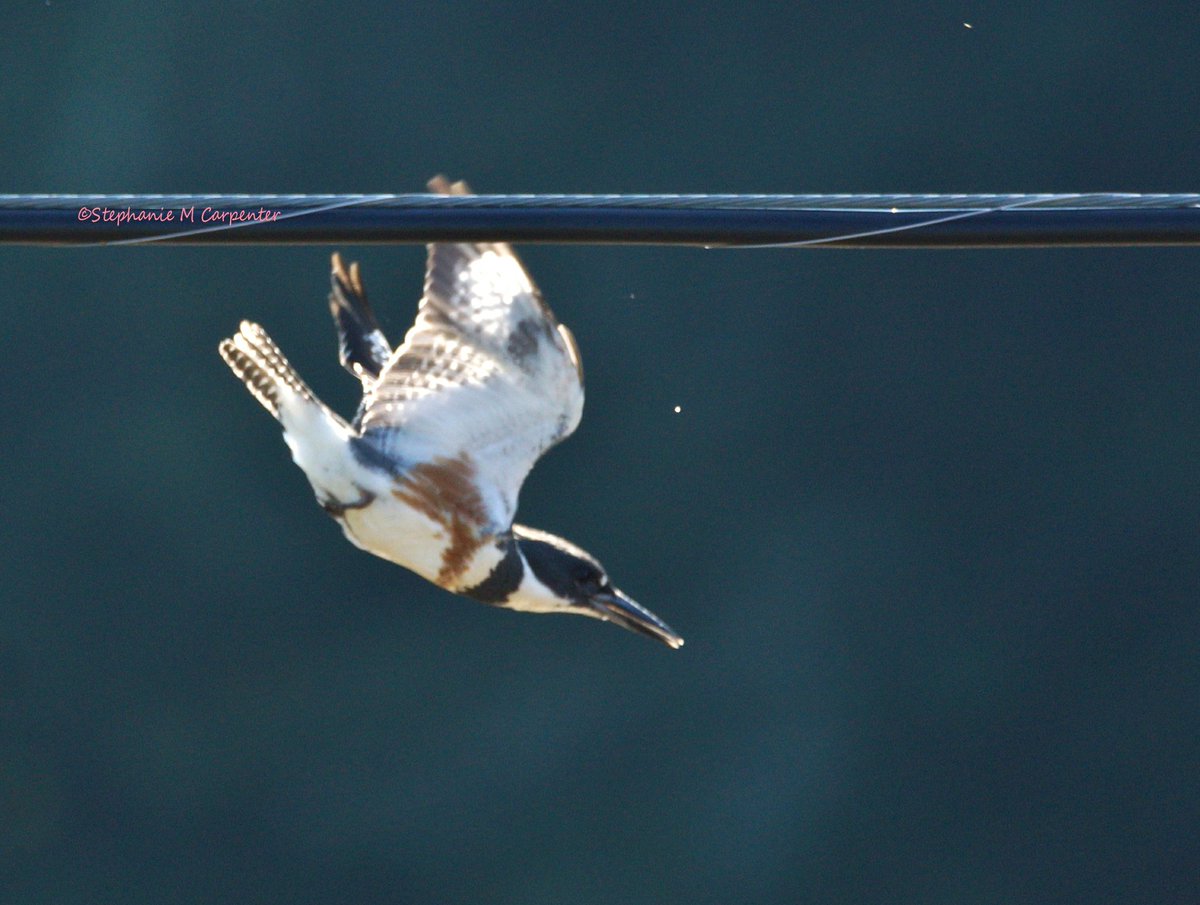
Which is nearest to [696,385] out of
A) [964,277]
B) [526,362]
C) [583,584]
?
[964,277]

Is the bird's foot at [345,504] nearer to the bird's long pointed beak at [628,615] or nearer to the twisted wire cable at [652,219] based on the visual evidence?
the bird's long pointed beak at [628,615]

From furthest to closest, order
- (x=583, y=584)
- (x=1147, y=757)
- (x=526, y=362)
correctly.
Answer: (x=1147, y=757) < (x=583, y=584) < (x=526, y=362)

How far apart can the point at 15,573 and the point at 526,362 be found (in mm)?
3424

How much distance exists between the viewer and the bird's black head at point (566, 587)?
5.41 meters

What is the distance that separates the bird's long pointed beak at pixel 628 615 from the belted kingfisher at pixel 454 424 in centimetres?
57

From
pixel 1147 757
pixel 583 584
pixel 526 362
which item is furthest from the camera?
pixel 1147 757

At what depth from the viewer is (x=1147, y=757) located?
737cm

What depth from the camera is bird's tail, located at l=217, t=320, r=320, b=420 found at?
4656 millimetres

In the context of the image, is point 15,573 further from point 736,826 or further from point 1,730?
point 736,826

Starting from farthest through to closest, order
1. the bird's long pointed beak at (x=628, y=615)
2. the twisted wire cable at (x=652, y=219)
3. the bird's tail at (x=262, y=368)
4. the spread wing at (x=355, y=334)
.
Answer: the bird's long pointed beak at (x=628, y=615) < the spread wing at (x=355, y=334) < the bird's tail at (x=262, y=368) < the twisted wire cable at (x=652, y=219)

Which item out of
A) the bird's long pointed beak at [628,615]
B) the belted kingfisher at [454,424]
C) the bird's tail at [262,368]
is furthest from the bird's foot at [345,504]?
the bird's long pointed beak at [628,615]

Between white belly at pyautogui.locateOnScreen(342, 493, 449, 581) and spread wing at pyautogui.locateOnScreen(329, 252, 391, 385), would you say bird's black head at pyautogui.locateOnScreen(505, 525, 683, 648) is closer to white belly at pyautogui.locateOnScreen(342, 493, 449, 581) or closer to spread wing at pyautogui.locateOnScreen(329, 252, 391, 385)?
white belly at pyautogui.locateOnScreen(342, 493, 449, 581)

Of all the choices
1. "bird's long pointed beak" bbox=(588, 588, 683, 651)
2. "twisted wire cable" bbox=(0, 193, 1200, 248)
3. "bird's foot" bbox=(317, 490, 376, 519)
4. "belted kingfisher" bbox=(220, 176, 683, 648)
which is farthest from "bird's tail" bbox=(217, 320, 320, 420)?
"twisted wire cable" bbox=(0, 193, 1200, 248)

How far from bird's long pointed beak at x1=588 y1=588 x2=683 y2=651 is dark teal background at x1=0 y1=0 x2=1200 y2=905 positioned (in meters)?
1.63
